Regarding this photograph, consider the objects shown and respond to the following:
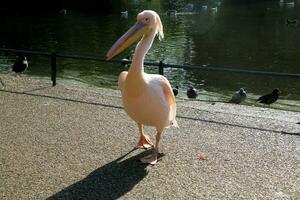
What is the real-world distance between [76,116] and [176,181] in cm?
302

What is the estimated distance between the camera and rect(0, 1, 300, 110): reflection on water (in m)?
15.0

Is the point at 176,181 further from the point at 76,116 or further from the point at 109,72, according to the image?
the point at 109,72

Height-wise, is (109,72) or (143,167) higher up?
(143,167)

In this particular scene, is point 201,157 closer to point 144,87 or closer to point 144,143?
point 144,143

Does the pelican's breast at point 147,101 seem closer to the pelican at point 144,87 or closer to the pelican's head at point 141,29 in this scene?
the pelican at point 144,87

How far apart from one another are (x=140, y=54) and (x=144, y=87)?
42 centimetres

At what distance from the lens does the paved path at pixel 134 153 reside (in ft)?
17.3

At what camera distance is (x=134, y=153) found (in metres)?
6.41

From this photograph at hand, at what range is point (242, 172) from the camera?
5.79 meters

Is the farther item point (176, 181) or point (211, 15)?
point (211, 15)

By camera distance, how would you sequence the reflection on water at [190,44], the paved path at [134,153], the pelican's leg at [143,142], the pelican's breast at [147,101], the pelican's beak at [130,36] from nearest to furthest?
the paved path at [134,153], the pelican's breast at [147,101], the pelican's beak at [130,36], the pelican's leg at [143,142], the reflection on water at [190,44]

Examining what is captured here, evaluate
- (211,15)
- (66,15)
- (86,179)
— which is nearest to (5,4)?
(66,15)

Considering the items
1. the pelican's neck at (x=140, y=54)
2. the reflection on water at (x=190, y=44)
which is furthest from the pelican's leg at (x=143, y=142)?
the reflection on water at (x=190, y=44)

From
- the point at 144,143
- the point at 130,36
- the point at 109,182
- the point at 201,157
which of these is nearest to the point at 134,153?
the point at 144,143
